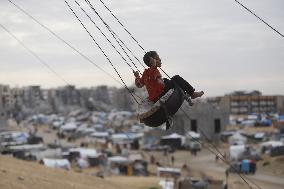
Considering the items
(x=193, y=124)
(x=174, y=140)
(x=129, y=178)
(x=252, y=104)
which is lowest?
(x=129, y=178)

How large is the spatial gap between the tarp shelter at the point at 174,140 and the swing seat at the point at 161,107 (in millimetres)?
44185

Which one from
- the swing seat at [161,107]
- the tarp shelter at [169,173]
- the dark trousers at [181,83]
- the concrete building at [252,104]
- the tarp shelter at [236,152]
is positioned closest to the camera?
the swing seat at [161,107]

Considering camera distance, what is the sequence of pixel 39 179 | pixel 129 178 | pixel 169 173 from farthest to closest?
pixel 129 178, pixel 169 173, pixel 39 179

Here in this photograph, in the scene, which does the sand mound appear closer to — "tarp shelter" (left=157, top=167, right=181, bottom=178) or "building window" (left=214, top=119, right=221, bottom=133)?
"tarp shelter" (left=157, top=167, right=181, bottom=178)

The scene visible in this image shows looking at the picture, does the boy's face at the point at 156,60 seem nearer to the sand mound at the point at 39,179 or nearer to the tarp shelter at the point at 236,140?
the sand mound at the point at 39,179

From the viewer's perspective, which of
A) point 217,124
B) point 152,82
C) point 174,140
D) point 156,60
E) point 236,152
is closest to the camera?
point 156,60

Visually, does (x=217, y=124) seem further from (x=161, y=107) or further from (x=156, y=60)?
(x=156, y=60)

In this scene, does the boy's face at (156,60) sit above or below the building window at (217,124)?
below

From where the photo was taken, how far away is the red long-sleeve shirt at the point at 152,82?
6781 millimetres

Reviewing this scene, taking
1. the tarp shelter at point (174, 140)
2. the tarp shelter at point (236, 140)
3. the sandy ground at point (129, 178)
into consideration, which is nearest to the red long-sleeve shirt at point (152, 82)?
the sandy ground at point (129, 178)

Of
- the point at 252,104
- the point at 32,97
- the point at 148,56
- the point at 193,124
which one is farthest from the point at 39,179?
the point at 32,97

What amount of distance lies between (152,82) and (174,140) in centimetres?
4499

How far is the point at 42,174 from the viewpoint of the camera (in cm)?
2114

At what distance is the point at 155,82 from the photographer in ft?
22.6
